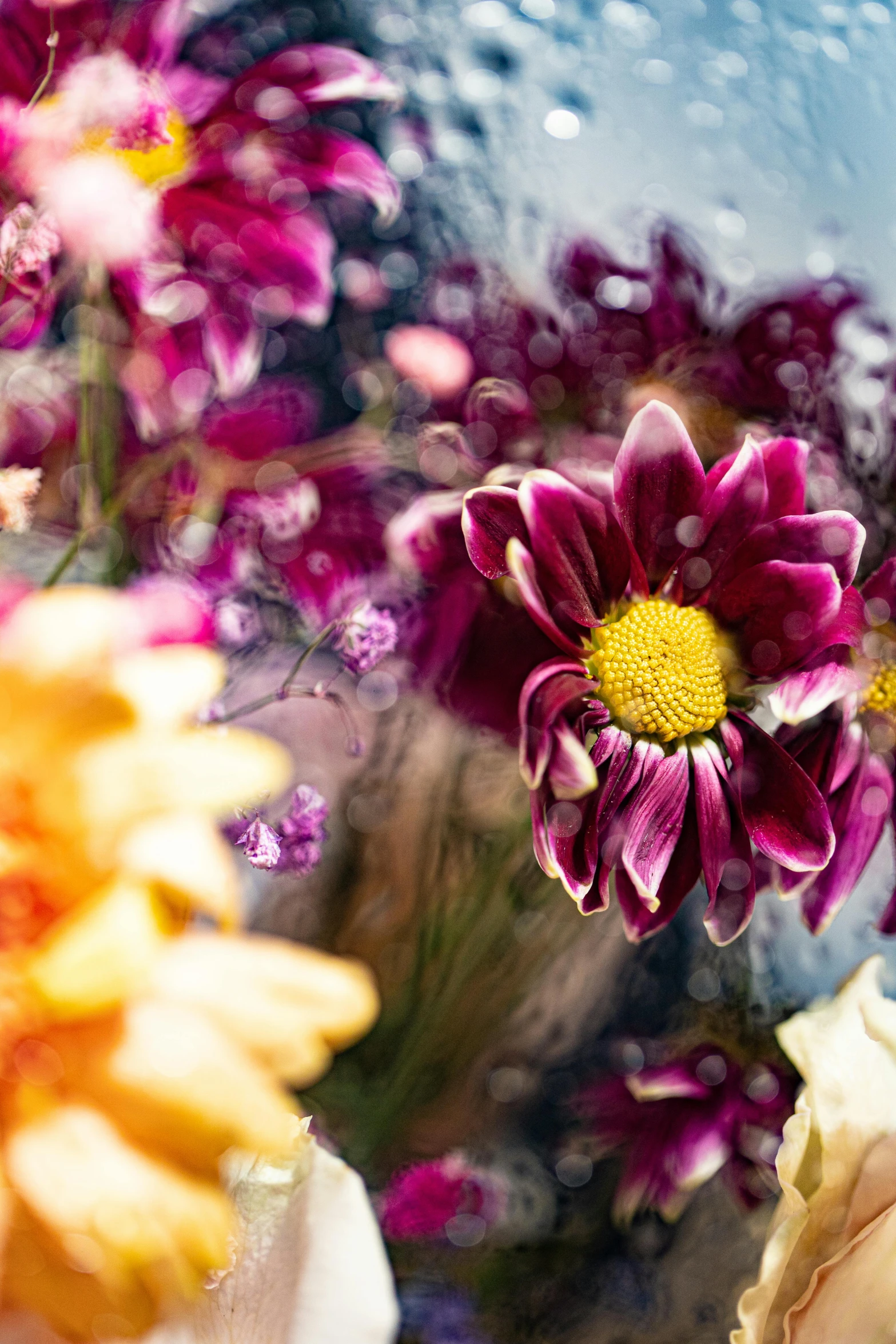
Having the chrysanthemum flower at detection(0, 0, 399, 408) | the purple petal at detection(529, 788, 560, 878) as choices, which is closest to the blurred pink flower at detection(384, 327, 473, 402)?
the chrysanthemum flower at detection(0, 0, 399, 408)

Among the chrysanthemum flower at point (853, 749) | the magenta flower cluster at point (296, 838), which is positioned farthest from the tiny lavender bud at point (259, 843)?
the chrysanthemum flower at point (853, 749)

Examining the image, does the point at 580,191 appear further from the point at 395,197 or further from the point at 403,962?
the point at 403,962

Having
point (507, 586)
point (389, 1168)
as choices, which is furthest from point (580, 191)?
point (389, 1168)

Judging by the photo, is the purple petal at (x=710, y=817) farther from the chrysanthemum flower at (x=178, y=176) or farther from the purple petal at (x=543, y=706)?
the chrysanthemum flower at (x=178, y=176)

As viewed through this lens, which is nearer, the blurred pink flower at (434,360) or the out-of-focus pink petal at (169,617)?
the out-of-focus pink petal at (169,617)

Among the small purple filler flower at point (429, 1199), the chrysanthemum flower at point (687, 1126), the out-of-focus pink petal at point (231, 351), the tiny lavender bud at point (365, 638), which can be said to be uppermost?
the tiny lavender bud at point (365, 638)

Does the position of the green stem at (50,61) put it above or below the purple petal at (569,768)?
above

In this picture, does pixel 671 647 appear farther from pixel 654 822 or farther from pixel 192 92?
pixel 192 92
